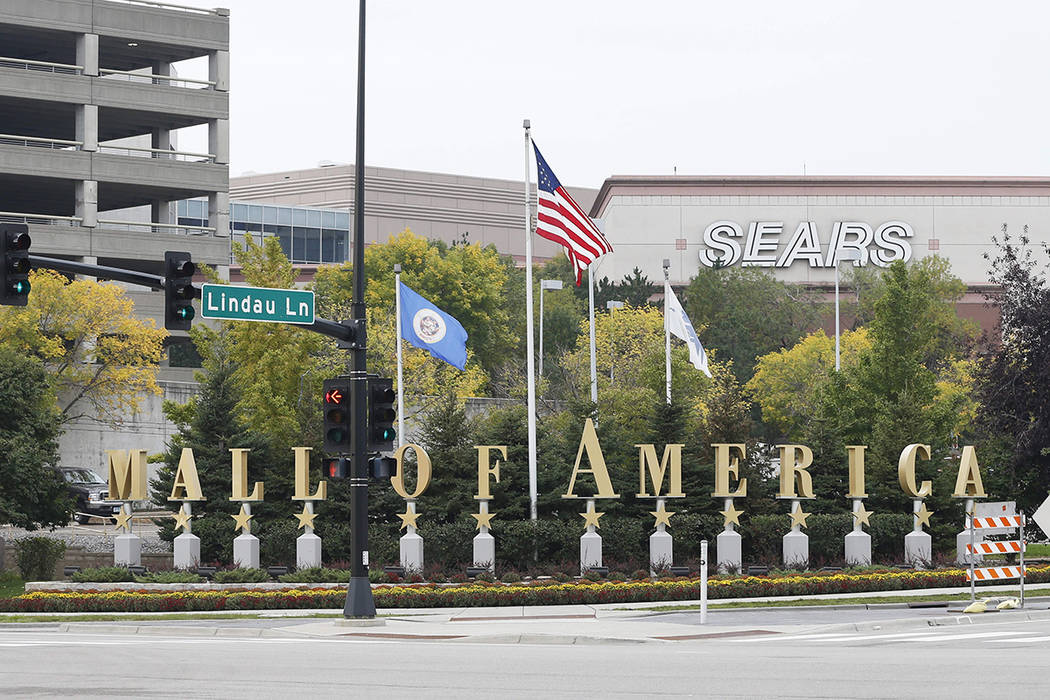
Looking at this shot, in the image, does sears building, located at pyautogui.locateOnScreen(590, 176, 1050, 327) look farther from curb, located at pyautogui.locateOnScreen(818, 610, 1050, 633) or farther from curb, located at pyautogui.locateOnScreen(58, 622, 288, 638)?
curb, located at pyautogui.locateOnScreen(58, 622, 288, 638)

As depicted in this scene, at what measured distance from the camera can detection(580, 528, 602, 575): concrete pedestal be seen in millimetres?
34562

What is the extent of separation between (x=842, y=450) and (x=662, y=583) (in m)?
9.63

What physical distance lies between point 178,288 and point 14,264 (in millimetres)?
2403

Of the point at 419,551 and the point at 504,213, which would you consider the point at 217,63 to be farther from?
the point at 504,213

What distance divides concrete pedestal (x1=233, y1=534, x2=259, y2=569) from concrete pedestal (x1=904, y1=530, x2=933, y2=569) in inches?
612

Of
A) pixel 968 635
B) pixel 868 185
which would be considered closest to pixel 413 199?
pixel 868 185

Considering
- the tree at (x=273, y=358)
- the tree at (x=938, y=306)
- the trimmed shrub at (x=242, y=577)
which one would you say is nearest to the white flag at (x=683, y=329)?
the tree at (x=273, y=358)

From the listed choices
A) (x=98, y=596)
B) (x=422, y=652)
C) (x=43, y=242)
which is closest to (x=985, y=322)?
(x=43, y=242)

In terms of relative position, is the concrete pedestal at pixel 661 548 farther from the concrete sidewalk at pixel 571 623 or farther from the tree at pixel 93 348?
the tree at pixel 93 348

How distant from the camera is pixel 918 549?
35969mm

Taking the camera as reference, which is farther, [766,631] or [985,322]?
[985,322]

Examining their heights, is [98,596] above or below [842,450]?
below

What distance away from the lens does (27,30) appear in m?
73.9

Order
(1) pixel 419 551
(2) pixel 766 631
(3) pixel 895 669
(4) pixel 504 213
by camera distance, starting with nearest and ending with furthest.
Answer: (3) pixel 895 669, (2) pixel 766 631, (1) pixel 419 551, (4) pixel 504 213
